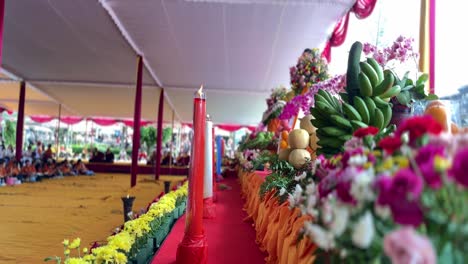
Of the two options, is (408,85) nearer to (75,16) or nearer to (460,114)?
(460,114)

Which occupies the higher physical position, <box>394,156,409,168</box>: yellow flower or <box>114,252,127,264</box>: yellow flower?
<box>394,156,409,168</box>: yellow flower

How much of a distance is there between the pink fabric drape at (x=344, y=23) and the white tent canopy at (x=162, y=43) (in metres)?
0.13

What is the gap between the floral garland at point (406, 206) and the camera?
395 mm

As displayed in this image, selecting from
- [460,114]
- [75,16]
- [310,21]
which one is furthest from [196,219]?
[75,16]

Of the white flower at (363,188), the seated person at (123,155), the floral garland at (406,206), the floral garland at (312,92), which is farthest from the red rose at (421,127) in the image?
the seated person at (123,155)

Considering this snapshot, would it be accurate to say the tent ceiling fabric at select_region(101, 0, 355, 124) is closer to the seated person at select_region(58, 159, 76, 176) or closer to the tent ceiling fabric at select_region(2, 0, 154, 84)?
the tent ceiling fabric at select_region(2, 0, 154, 84)

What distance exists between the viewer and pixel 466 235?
1.33 feet

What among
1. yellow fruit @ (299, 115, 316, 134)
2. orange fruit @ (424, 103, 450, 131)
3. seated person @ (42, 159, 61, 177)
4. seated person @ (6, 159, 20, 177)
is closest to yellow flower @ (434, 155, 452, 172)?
orange fruit @ (424, 103, 450, 131)

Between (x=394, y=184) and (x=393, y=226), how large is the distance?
0.06 metres

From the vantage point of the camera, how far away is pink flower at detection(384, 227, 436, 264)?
1.24 feet

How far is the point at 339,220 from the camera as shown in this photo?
0.43m

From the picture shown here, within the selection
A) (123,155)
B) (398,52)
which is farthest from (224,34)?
(123,155)

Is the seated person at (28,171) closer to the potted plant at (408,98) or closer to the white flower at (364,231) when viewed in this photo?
the potted plant at (408,98)

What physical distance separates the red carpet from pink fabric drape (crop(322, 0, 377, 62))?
1.75 metres
